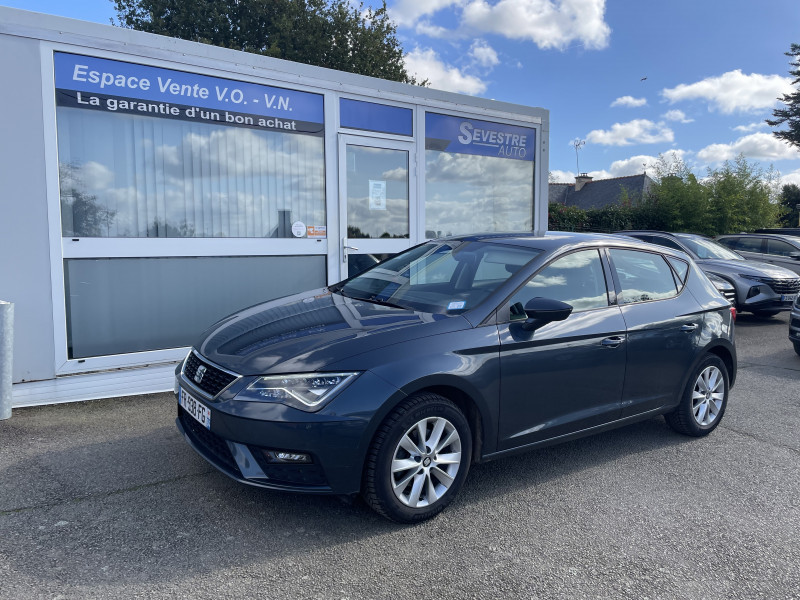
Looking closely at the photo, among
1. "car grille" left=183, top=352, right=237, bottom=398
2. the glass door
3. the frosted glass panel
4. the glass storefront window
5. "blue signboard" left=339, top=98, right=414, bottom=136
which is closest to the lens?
"car grille" left=183, top=352, right=237, bottom=398

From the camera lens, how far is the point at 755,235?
1397 cm

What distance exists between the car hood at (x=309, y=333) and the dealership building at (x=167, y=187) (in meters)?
2.15

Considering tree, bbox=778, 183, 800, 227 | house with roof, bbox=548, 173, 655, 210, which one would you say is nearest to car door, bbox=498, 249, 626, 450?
tree, bbox=778, 183, 800, 227

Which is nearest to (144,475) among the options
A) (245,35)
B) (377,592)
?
(377,592)

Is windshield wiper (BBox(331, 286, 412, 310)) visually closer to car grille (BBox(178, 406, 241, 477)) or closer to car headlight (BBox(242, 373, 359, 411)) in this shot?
car headlight (BBox(242, 373, 359, 411))

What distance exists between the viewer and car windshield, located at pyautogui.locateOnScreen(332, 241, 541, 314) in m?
3.70

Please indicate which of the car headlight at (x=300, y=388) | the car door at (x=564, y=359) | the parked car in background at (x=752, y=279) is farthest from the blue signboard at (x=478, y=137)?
the car headlight at (x=300, y=388)

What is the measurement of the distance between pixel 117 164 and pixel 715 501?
5.51m

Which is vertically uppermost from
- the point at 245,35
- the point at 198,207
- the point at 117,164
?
the point at 245,35

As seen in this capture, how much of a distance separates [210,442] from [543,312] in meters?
1.98

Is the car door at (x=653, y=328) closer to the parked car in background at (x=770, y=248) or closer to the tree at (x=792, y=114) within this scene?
the parked car in background at (x=770, y=248)

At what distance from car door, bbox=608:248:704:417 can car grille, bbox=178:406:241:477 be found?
2583 mm

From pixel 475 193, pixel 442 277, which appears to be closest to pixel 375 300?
pixel 442 277

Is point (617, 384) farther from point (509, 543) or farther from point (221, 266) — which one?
point (221, 266)
